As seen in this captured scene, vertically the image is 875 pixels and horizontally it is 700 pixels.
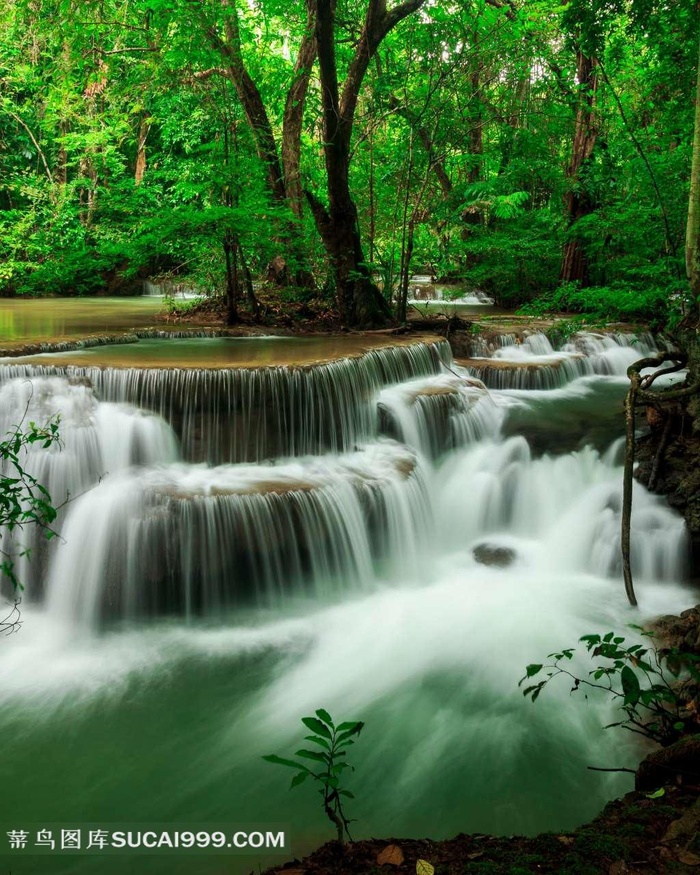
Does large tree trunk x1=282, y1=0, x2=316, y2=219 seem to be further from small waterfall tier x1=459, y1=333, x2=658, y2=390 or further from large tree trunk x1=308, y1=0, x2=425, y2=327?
small waterfall tier x1=459, y1=333, x2=658, y2=390

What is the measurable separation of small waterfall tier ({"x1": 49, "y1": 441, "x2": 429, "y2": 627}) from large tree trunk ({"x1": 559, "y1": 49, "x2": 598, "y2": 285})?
8.63 m

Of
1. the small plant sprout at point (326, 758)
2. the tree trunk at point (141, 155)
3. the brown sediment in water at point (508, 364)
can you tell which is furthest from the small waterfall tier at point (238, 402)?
the tree trunk at point (141, 155)

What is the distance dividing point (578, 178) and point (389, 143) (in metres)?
3.88

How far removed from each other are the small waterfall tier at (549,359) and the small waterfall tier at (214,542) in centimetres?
415

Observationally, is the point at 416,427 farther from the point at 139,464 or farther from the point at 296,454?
the point at 139,464

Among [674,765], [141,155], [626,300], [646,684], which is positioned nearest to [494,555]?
[646,684]

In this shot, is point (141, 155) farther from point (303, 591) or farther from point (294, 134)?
point (303, 591)

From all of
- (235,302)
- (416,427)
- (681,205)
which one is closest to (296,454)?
(416,427)

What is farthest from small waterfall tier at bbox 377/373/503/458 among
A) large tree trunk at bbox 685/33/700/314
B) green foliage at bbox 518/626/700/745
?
green foliage at bbox 518/626/700/745

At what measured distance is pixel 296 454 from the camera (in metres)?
7.30

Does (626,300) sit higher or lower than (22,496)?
higher

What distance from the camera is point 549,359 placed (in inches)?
427

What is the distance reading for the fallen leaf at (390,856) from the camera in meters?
2.46

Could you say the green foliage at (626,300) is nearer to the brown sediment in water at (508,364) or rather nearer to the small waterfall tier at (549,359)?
the brown sediment in water at (508,364)
